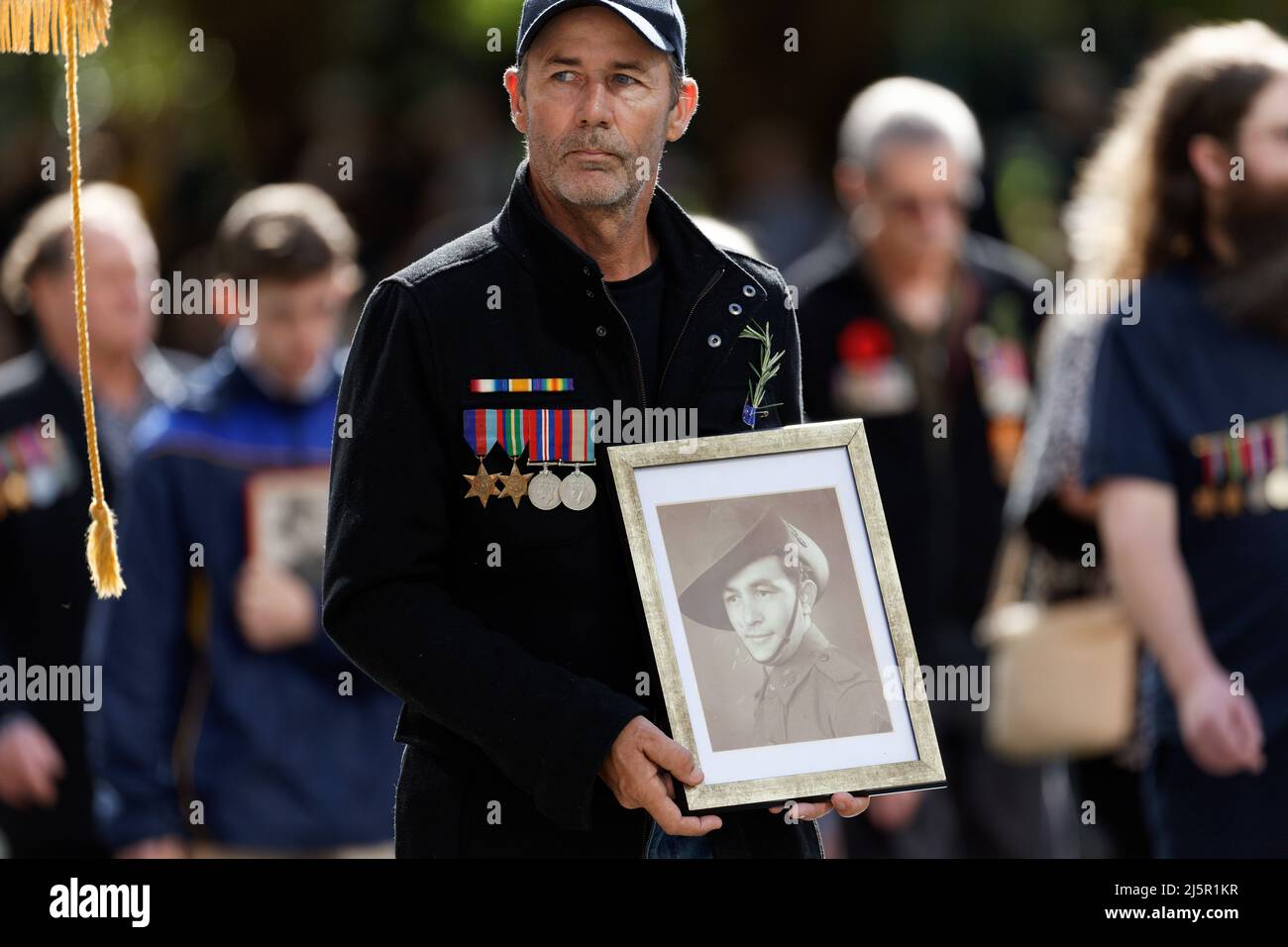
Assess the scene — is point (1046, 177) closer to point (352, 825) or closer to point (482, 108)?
point (482, 108)

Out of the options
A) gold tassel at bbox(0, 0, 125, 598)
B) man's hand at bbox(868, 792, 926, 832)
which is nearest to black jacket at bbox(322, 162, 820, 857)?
gold tassel at bbox(0, 0, 125, 598)

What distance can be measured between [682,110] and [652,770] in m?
1.08

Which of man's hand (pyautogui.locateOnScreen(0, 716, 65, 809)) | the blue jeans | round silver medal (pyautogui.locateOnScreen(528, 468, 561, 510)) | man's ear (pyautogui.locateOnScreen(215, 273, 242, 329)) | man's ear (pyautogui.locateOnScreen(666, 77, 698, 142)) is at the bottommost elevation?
the blue jeans

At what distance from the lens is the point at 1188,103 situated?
5.79m

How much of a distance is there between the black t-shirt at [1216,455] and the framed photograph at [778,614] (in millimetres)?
2120

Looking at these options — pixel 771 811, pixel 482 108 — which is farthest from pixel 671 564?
pixel 482 108

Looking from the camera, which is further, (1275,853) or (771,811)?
(1275,853)

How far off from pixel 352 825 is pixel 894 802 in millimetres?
1827

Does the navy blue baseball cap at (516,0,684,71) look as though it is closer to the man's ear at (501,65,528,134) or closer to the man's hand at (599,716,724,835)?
the man's ear at (501,65,528,134)

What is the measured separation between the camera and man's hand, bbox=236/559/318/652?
5.75 meters

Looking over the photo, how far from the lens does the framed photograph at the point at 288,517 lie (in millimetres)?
5895

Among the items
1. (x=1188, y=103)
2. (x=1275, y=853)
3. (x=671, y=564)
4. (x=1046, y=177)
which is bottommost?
(x=1275, y=853)
